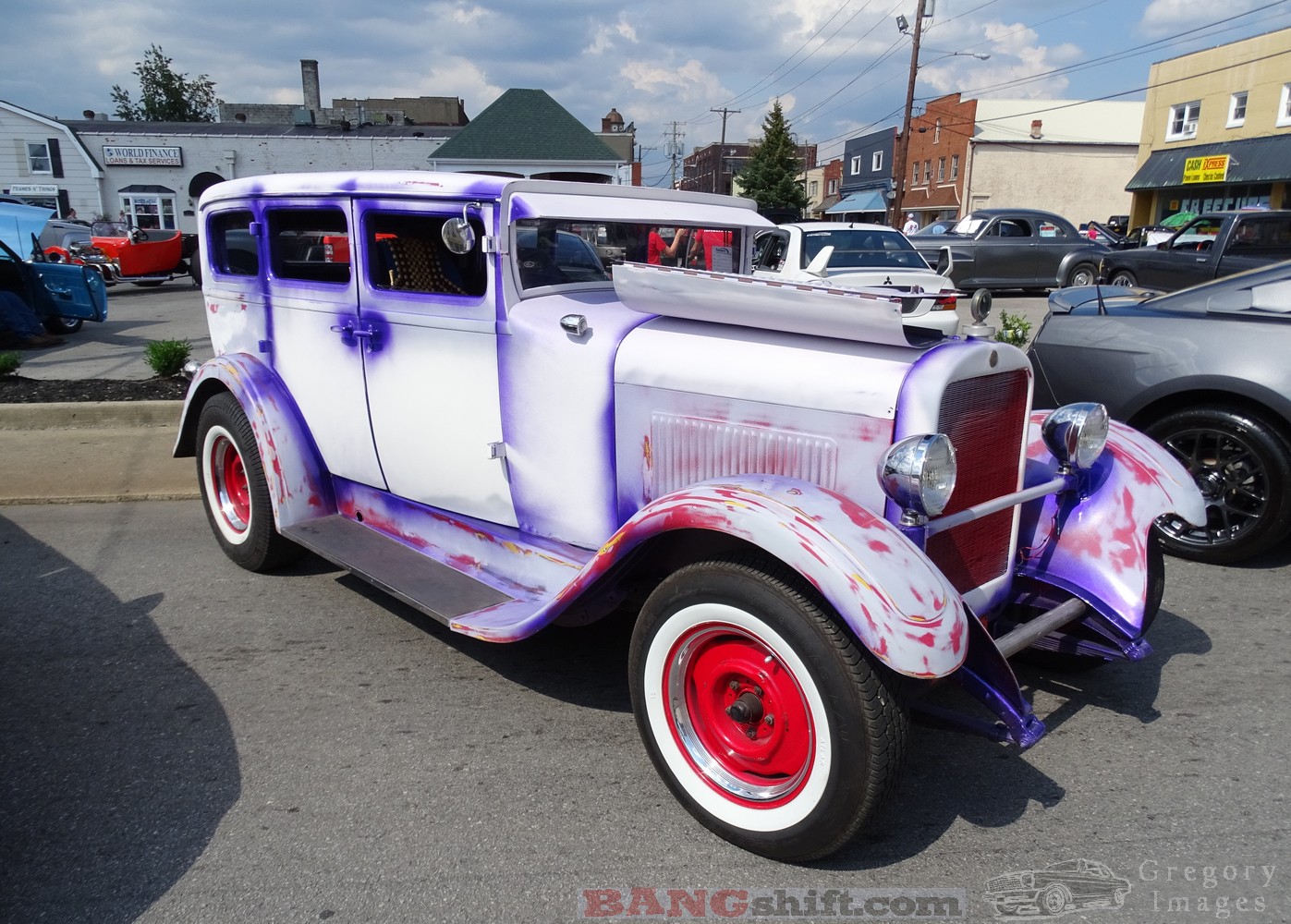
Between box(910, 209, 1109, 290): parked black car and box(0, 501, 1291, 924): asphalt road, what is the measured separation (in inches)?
528

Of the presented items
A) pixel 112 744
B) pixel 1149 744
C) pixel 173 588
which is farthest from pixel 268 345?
pixel 1149 744

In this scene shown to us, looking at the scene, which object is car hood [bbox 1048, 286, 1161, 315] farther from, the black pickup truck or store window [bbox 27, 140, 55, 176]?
store window [bbox 27, 140, 55, 176]

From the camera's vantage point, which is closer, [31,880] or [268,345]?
[31,880]

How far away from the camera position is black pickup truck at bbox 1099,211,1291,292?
10719 mm

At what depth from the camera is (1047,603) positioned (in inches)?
118

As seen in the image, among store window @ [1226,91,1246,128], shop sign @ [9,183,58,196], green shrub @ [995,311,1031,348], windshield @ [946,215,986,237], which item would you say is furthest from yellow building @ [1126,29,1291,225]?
shop sign @ [9,183,58,196]

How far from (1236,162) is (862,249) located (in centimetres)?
2262

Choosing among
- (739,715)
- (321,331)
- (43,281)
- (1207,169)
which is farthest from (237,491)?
(1207,169)

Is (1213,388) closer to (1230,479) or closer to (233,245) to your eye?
(1230,479)

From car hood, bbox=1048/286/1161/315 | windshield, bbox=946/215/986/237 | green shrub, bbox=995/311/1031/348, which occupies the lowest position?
green shrub, bbox=995/311/1031/348

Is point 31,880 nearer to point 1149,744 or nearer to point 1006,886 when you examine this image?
point 1006,886

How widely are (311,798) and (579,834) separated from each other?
802 millimetres

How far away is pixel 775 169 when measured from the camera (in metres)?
50.4

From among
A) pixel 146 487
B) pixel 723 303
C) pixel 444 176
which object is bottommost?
pixel 146 487
